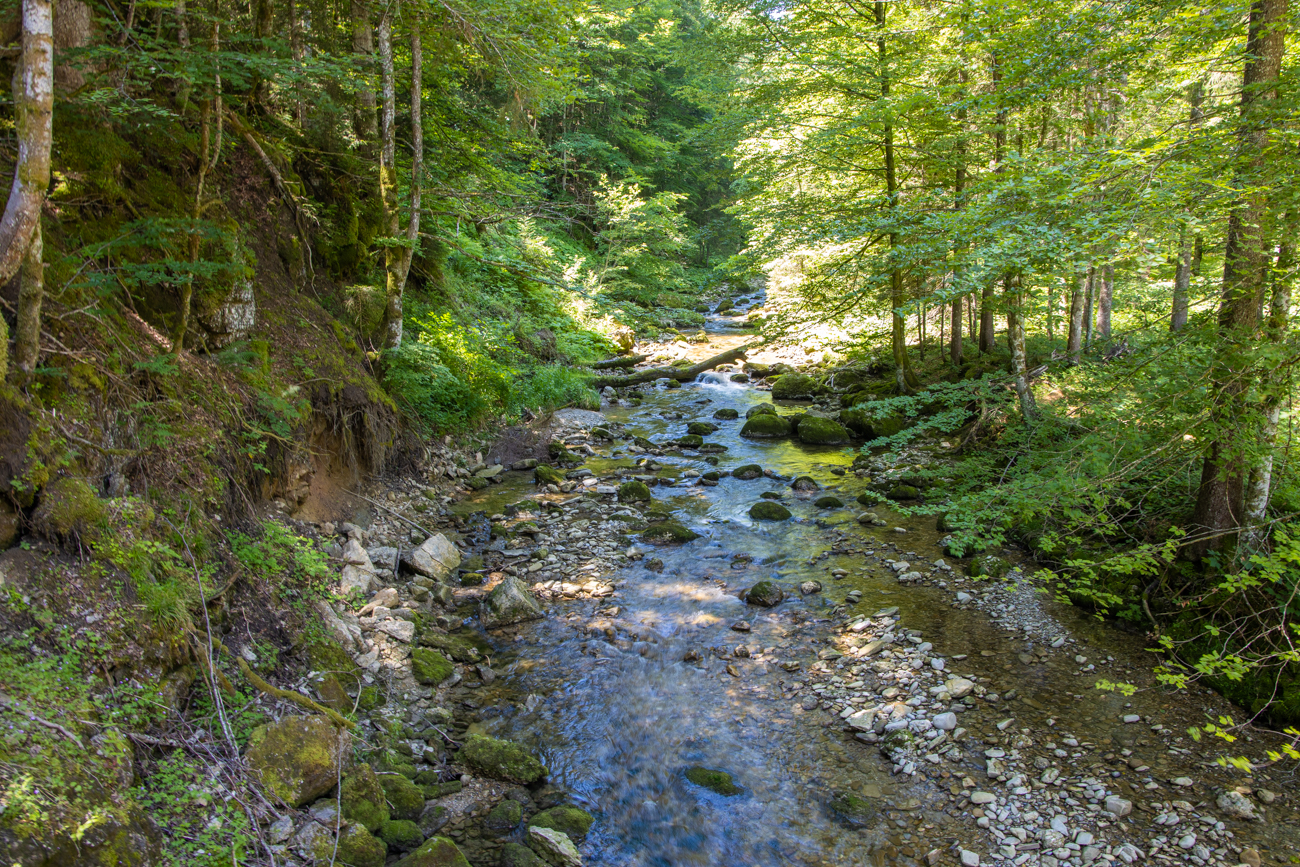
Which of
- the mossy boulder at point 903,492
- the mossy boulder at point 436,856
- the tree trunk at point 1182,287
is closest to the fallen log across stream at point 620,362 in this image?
the mossy boulder at point 903,492

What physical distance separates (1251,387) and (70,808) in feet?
23.9

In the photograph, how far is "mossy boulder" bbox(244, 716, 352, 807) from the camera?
3.73 meters

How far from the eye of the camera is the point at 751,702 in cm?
582

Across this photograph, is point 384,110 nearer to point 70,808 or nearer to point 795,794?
point 70,808

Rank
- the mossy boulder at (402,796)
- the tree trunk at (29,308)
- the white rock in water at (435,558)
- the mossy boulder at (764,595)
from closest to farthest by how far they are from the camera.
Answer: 1. the tree trunk at (29,308)
2. the mossy boulder at (402,796)
3. the mossy boulder at (764,595)
4. the white rock in water at (435,558)

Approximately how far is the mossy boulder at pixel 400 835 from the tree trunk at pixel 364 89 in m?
8.14

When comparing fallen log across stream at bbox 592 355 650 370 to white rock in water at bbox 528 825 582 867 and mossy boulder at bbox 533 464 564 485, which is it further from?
white rock in water at bbox 528 825 582 867

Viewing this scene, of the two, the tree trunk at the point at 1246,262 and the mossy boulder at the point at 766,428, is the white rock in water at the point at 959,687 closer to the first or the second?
the tree trunk at the point at 1246,262

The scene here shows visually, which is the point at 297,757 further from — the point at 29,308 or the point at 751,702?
the point at 751,702

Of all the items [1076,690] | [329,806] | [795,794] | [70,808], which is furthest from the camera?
[1076,690]

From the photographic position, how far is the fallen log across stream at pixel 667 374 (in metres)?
18.7

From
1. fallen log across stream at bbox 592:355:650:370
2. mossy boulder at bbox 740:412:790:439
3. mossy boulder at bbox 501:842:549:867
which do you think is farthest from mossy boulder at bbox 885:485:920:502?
fallen log across stream at bbox 592:355:650:370

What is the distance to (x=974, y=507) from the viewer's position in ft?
19.6

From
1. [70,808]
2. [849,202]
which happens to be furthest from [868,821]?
[849,202]
